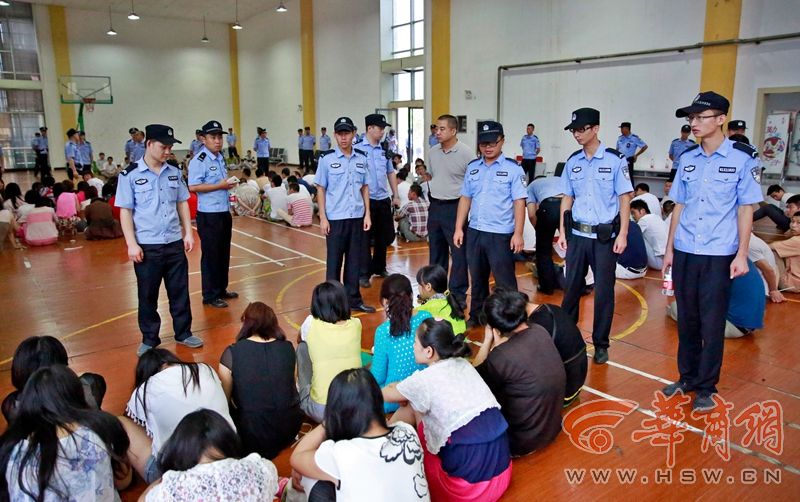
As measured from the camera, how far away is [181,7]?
23609 mm

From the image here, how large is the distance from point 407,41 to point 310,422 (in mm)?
18082

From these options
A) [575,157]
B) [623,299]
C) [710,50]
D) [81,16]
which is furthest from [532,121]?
[81,16]

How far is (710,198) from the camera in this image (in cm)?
354

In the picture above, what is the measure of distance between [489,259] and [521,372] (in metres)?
2.12

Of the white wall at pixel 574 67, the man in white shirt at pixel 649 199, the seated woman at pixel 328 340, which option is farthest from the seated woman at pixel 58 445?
the white wall at pixel 574 67

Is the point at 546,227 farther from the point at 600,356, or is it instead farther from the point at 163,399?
the point at 163,399

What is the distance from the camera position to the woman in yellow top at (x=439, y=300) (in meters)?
3.76

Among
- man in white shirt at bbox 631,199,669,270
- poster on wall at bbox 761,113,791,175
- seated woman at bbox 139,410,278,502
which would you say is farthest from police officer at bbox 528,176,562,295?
poster on wall at bbox 761,113,791,175

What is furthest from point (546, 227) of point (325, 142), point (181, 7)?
point (181, 7)

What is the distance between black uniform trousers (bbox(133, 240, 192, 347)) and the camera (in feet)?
15.4

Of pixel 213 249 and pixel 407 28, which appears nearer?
pixel 213 249

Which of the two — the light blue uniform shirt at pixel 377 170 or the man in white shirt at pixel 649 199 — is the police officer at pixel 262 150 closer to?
the light blue uniform shirt at pixel 377 170

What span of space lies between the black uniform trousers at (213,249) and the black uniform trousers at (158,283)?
1.07 metres

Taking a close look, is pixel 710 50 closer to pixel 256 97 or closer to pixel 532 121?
pixel 532 121
